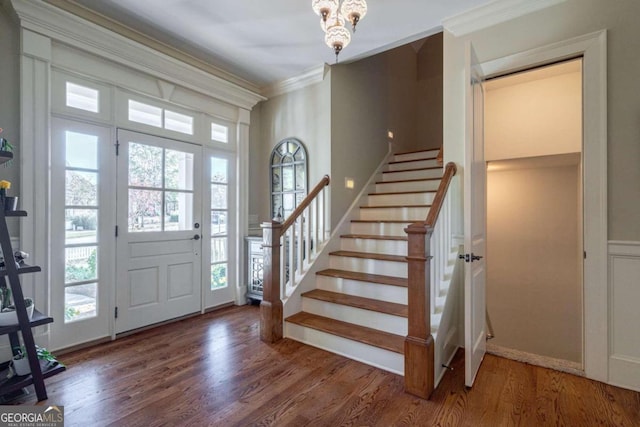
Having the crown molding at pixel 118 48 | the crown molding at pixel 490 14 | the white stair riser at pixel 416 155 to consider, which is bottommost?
the white stair riser at pixel 416 155

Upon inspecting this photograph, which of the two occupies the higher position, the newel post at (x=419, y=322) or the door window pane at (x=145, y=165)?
the door window pane at (x=145, y=165)

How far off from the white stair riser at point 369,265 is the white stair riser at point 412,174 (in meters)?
1.53

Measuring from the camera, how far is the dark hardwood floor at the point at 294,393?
175 centimetres

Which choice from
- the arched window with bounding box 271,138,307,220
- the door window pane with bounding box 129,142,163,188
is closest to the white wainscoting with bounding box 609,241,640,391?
the arched window with bounding box 271,138,307,220

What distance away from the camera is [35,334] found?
7.76 ft

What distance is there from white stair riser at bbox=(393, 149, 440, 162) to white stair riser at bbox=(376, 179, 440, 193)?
63cm

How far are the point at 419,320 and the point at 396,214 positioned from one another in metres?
1.79

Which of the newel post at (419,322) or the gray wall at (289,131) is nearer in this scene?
the newel post at (419,322)

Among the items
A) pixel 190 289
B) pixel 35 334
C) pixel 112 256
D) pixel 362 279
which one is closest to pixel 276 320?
pixel 362 279

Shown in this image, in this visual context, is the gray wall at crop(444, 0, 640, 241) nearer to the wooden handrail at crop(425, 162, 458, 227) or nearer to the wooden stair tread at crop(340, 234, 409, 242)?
the wooden handrail at crop(425, 162, 458, 227)

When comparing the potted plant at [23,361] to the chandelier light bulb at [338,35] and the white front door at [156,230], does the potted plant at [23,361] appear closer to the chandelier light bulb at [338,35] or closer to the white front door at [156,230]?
the white front door at [156,230]

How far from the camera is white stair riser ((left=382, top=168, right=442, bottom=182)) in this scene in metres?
3.99

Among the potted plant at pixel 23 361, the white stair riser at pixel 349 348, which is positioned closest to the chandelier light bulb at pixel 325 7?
the white stair riser at pixel 349 348

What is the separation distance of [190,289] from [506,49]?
3797mm
